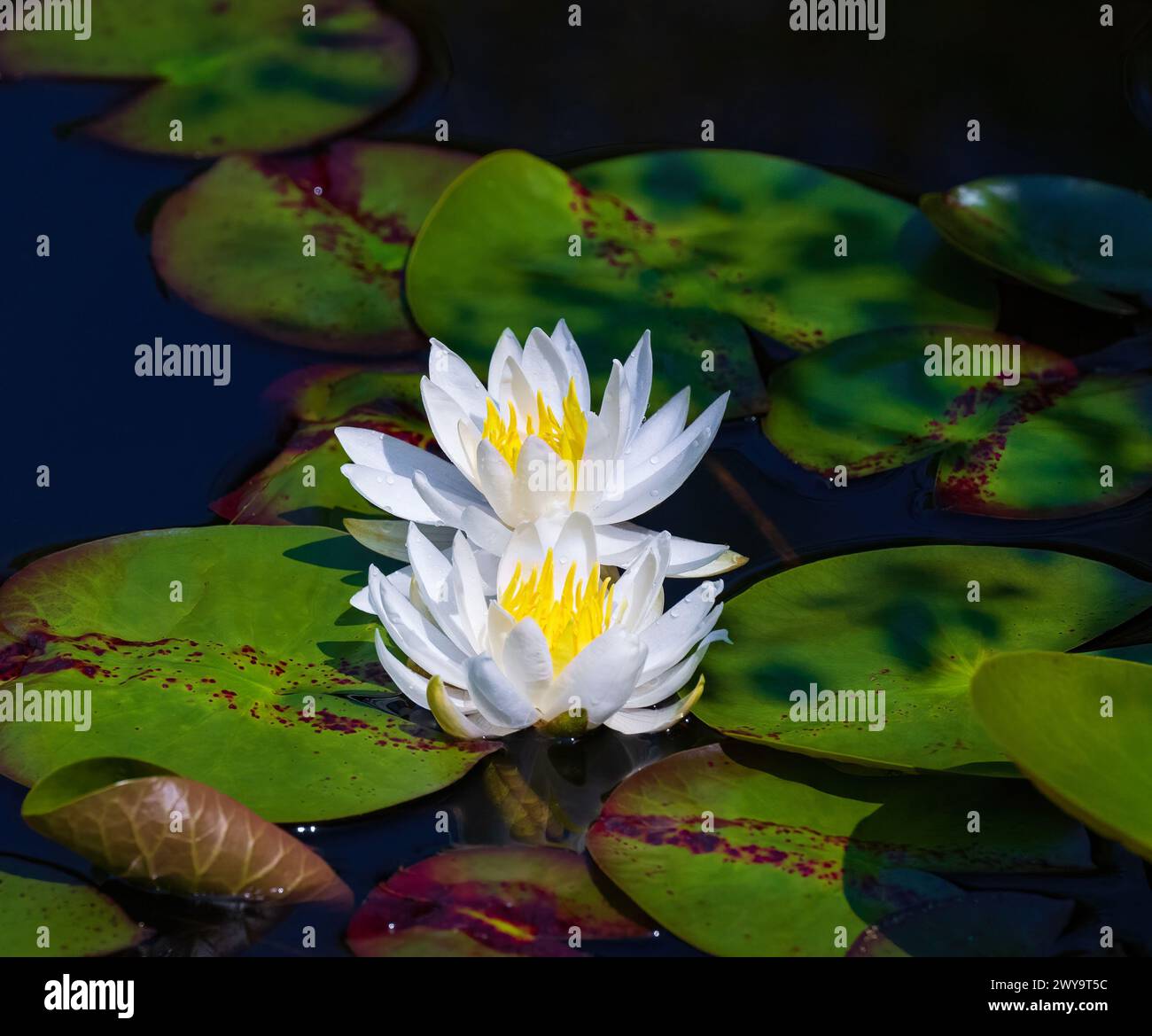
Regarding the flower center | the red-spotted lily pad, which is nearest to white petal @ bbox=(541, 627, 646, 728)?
the flower center

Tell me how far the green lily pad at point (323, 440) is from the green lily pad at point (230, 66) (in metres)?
1.23

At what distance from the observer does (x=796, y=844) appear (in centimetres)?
219

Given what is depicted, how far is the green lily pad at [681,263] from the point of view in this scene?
11.1 feet

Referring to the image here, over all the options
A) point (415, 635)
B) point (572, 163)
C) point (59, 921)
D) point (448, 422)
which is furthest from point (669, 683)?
point (572, 163)

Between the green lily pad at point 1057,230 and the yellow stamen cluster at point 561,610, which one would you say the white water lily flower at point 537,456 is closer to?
the yellow stamen cluster at point 561,610

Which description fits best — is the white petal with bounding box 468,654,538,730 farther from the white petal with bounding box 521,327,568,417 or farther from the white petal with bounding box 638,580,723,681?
the white petal with bounding box 521,327,568,417

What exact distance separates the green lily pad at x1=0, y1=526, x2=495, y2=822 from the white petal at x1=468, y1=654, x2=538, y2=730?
0.08m

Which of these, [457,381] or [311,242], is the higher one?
[311,242]

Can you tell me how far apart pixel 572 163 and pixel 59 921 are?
2.75 m

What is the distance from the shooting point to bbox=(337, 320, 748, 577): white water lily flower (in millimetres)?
Result: 2496

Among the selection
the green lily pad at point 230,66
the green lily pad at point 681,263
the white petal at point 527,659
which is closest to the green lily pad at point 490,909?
the white petal at point 527,659

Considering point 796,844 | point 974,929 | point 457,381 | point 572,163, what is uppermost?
point 572,163

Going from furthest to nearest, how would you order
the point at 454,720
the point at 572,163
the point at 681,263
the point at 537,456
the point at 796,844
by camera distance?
the point at 572,163 → the point at 681,263 → the point at 537,456 → the point at 454,720 → the point at 796,844

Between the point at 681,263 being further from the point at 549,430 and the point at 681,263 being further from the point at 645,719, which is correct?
the point at 645,719
